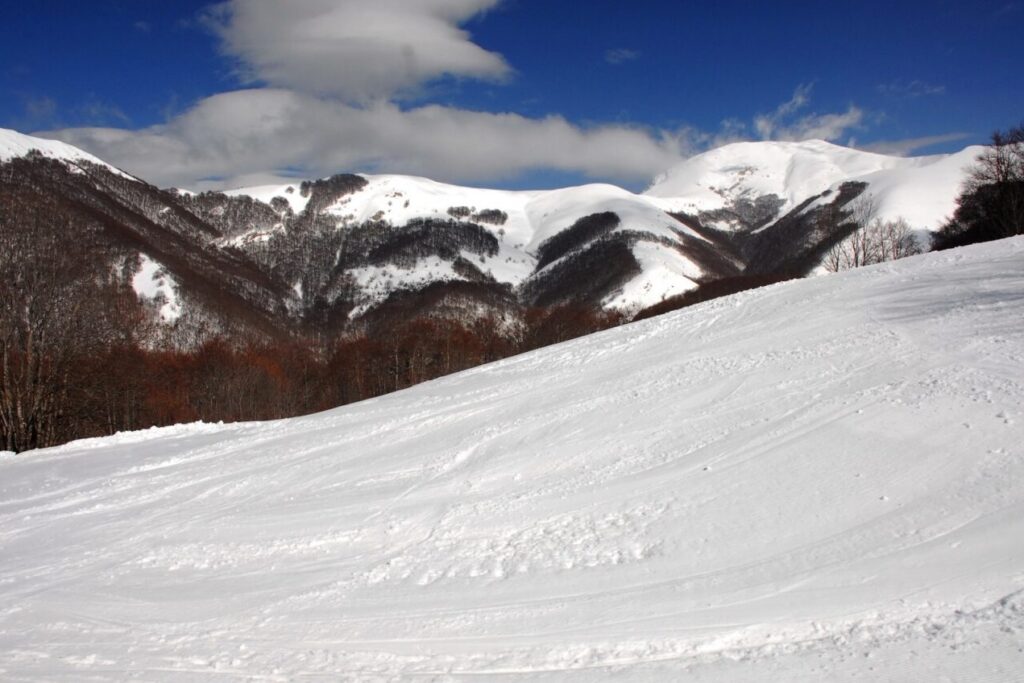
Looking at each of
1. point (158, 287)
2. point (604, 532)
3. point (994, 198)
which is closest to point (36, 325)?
point (604, 532)

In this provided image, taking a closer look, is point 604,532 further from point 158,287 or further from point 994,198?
point 158,287

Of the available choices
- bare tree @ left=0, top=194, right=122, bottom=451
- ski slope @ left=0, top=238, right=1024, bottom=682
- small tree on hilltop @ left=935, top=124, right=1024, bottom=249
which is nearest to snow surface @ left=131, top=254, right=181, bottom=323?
bare tree @ left=0, top=194, right=122, bottom=451

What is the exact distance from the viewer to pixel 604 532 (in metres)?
8.84

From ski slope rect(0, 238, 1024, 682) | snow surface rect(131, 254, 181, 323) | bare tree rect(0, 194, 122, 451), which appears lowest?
ski slope rect(0, 238, 1024, 682)

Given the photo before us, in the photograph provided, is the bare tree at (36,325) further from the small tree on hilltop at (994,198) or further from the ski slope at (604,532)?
the small tree on hilltop at (994,198)

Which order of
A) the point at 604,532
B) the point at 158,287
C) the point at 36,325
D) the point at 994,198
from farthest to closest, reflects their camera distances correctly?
the point at 158,287 < the point at 994,198 < the point at 36,325 < the point at 604,532

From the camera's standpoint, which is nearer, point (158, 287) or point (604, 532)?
point (604, 532)

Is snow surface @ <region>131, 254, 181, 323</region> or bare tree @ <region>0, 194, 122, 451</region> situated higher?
snow surface @ <region>131, 254, 181, 323</region>

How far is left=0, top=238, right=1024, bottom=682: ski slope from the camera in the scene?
6.24 metres

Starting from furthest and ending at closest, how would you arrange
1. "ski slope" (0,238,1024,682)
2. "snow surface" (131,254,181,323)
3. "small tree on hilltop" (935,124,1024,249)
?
"snow surface" (131,254,181,323), "small tree on hilltop" (935,124,1024,249), "ski slope" (0,238,1024,682)

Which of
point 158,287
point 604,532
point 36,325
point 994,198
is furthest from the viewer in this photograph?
point 158,287

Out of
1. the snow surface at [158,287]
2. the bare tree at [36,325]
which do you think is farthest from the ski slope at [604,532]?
the snow surface at [158,287]

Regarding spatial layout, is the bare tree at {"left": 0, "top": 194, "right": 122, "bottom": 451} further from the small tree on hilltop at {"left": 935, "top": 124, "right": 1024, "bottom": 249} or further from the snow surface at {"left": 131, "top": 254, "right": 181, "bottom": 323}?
the snow surface at {"left": 131, "top": 254, "right": 181, "bottom": 323}

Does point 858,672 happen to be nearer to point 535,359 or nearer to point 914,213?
point 535,359
